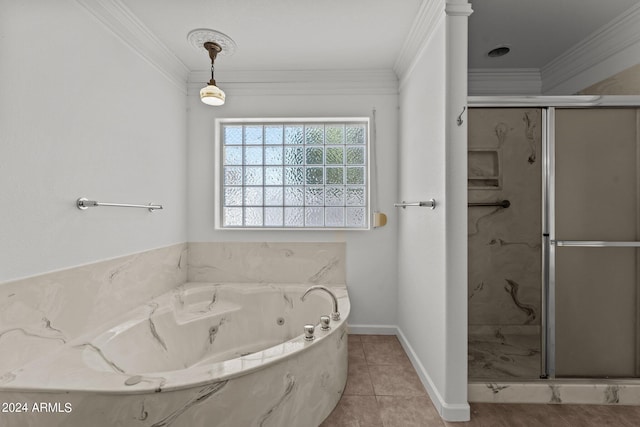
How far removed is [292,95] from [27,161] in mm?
1895

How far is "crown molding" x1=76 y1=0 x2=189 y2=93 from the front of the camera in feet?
5.47

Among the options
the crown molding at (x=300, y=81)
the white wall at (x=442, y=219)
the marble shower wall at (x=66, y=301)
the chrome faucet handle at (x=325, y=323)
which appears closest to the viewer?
the marble shower wall at (x=66, y=301)

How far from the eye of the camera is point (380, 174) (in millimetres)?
2631

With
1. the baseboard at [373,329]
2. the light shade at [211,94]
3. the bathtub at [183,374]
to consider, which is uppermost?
the light shade at [211,94]

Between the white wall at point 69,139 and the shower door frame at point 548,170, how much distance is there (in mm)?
2106

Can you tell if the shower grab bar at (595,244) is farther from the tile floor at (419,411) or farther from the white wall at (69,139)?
the white wall at (69,139)

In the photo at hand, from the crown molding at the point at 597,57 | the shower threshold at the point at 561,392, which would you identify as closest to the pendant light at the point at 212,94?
the shower threshold at the point at 561,392

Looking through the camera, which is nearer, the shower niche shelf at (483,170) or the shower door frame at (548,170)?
the shower door frame at (548,170)

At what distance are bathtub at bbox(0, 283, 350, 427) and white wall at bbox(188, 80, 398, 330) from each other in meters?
0.46

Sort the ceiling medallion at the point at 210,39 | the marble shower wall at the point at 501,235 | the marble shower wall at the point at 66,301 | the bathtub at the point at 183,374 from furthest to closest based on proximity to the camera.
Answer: the marble shower wall at the point at 501,235 < the ceiling medallion at the point at 210,39 < the marble shower wall at the point at 66,301 < the bathtub at the point at 183,374

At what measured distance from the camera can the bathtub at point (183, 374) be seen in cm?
108

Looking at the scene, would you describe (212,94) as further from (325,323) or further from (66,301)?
(325,323)

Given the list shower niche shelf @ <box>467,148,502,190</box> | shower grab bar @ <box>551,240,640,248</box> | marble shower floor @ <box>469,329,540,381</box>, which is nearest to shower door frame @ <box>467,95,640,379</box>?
shower grab bar @ <box>551,240,640,248</box>

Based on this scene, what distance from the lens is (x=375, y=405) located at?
1664mm
